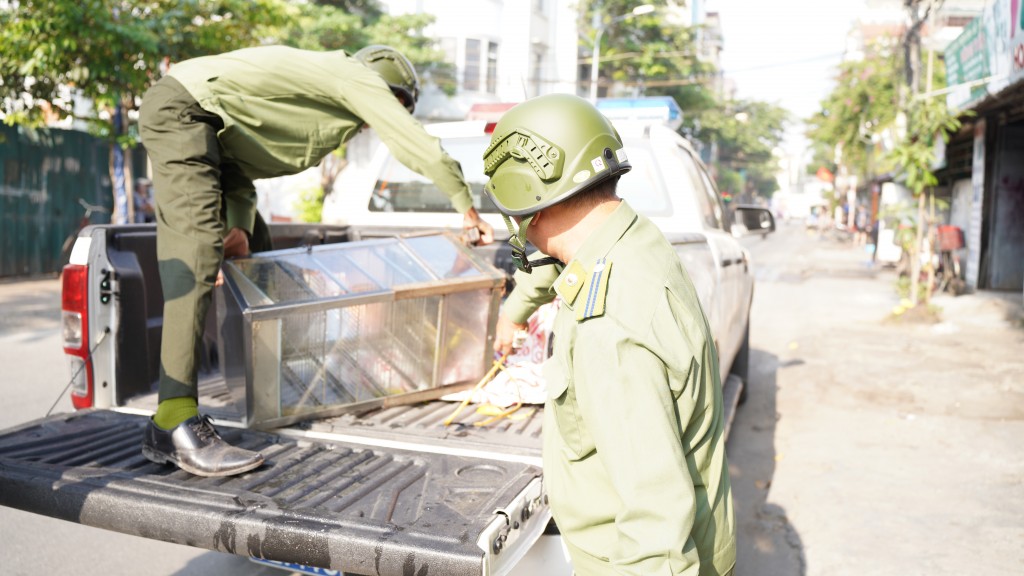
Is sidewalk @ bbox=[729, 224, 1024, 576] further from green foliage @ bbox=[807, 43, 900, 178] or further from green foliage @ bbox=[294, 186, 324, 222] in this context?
green foliage @ bbox=[294, 186, 324, 222]

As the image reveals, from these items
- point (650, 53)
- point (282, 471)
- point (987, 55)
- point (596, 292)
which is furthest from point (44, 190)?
point (650, 53)

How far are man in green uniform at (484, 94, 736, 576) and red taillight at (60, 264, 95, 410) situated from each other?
2.23 m

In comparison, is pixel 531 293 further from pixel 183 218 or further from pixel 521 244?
pixel 183 218

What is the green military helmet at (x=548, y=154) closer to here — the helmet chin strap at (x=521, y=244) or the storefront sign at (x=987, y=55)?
the helmet chin strap at (x=521, y=244)

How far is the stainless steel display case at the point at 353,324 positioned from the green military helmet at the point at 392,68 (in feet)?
2.30

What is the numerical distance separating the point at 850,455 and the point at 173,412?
4.45 metres

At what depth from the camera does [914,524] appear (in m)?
4.31

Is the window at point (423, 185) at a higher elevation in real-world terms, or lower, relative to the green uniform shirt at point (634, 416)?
higher

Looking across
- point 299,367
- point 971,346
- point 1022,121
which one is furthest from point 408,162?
point 1022,121

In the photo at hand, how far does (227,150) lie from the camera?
3.29 metres

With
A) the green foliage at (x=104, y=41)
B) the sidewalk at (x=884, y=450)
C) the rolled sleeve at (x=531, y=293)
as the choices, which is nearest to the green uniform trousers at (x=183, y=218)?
the rolled sleeve at (x=531, y=293)

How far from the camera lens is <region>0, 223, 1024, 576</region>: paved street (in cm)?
383

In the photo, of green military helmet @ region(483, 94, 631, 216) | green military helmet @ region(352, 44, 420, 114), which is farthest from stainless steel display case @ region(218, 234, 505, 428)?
green military helmet @ region(483, 94, 631, 216)

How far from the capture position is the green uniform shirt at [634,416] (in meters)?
1.35
